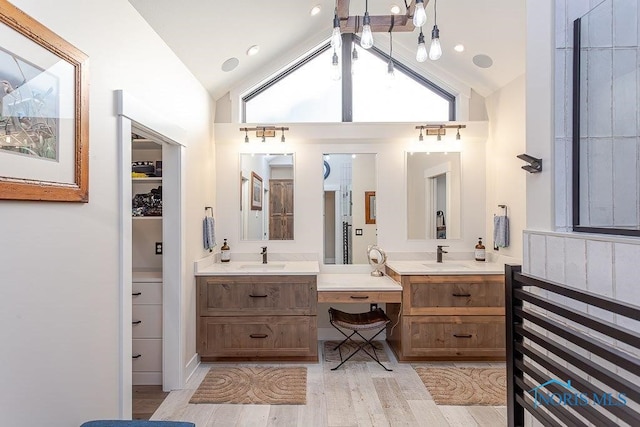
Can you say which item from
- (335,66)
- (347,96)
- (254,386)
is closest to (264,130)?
(347,96)

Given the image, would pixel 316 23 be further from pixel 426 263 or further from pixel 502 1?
pixel 426 263

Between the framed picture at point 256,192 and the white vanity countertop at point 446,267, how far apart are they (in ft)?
5.13

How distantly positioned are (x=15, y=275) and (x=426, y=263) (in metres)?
3.36

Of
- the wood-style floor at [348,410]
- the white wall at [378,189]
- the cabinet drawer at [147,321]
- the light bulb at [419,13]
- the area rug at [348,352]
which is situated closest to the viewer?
the light bulb at [419,13]

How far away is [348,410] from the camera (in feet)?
8.14

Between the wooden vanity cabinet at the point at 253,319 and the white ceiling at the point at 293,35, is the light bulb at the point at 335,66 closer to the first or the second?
the white ceiling at the point at 293,35

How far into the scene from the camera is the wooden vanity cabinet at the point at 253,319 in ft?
10.4

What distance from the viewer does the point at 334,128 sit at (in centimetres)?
377

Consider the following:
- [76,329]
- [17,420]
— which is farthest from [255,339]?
[17,420]

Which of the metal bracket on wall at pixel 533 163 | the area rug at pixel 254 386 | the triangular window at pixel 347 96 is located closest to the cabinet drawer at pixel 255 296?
the area rug at pixel 254 386

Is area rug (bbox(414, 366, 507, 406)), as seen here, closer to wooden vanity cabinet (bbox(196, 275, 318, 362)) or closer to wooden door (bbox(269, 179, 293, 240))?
wooden vanity cabinet (bbox(196, 275, 318, 362))

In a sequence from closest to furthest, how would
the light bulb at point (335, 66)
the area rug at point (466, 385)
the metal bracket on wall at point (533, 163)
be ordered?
1. the metal bracket on wall at point (533, 163)
2. the light bulb at point (335, 66)
3. the area rug at point (466, 385)

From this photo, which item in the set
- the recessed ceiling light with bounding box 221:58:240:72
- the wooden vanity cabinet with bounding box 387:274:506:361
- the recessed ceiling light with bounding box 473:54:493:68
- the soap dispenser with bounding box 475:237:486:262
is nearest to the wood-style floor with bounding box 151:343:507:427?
the wooden vanity cabinet with bounding box 387:274:506:361

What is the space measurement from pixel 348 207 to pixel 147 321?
2229mm
